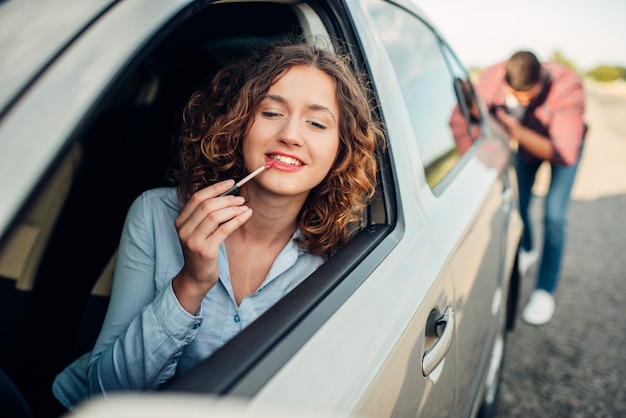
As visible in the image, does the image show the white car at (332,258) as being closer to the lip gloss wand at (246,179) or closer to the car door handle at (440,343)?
the car door handle at (440,343)

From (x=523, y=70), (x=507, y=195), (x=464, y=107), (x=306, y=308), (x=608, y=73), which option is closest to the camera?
(x=306, y=308)

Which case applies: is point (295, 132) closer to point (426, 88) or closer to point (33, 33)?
point (33, 33)

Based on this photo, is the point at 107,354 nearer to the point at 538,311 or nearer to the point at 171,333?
the point at 171,333

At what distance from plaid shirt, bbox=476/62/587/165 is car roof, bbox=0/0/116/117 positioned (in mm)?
2836

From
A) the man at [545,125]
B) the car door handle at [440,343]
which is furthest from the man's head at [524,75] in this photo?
the car door handle at [440,343]

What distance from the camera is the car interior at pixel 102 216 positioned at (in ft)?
4.83

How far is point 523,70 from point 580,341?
1.77m

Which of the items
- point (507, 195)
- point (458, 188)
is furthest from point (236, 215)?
point (507, 195)

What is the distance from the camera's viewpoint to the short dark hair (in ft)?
10.2

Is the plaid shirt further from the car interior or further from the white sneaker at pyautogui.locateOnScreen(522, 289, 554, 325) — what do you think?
the car interior

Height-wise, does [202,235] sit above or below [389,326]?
above

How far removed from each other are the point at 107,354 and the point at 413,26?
5.42 ft

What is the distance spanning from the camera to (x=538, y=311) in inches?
139

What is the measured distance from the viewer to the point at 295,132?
1.28m
